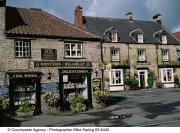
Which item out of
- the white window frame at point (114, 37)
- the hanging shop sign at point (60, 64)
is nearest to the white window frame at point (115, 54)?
the white window frame at point (114, 37)

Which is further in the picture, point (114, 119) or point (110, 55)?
point (110, 55)

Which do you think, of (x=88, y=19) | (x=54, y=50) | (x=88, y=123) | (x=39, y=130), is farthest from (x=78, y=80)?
(x=88, y=19)

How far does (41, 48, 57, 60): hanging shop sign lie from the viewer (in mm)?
18297

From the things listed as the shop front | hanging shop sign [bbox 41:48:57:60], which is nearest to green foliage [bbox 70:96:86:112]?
the shop front

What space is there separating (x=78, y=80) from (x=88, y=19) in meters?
18.7

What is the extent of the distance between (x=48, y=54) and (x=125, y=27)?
21.7 metres

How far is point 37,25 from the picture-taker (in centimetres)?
1941

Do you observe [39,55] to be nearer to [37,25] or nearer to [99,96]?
[37,25]

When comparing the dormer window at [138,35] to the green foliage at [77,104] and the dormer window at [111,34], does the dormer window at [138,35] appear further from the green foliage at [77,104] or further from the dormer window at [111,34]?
the green foliage at [77,104]

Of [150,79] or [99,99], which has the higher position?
[150,79]

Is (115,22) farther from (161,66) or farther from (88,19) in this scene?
(161,66)

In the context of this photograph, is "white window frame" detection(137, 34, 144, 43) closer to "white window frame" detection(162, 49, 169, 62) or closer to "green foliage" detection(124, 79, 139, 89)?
"white window frame" detection(162, 49, 169, 62)

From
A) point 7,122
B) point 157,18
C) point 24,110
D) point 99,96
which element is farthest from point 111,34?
point 7,122

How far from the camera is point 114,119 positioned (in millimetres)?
14844
